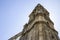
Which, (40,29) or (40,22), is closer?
(40,29)

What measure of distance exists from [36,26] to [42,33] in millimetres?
2765

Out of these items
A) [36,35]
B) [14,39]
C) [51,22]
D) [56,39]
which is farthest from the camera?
[14,39]

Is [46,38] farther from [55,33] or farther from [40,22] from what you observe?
[55,33]

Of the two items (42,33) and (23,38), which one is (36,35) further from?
(23,38)

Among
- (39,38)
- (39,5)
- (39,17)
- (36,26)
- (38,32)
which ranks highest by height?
(39,5)

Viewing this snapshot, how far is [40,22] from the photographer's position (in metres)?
24.0

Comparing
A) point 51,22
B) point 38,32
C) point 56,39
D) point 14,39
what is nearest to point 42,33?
point 38,32

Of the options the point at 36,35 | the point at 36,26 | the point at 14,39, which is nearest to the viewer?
the point at 36,35

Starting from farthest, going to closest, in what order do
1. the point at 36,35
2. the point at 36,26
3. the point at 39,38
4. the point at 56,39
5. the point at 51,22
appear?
the point at 51,22
the point at 56,39
the point at 36,26
the point at 36,35
the point at 39,38

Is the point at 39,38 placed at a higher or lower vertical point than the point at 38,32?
lower

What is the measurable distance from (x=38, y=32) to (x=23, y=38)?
5111 millimetres

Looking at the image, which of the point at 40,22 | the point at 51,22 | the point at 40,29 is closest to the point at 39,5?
the point at 51,22

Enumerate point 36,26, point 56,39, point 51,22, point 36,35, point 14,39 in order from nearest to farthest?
point 36,35
point 36,26
point 56,39
point 51,22
point 14,39

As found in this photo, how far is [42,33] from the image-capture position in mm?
20984
